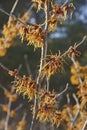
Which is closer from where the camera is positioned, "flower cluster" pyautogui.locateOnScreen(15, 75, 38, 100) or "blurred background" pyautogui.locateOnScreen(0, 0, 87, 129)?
"flower cluster" pyautogui.locateOnScreen(15, 75, 38, 100)

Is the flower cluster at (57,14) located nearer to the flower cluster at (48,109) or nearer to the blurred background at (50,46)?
the flower cluster at (48,109)

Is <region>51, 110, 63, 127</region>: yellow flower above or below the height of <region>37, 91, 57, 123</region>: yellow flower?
below

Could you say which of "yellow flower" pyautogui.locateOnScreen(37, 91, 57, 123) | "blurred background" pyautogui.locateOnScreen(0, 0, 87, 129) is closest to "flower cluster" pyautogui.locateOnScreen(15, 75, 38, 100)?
"yellow flower" pyautogui.locateOnScreen(37, 91, 57, 123)

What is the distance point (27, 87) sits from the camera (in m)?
2.12

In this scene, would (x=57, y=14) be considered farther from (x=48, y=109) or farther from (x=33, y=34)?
(x=48, y=109)

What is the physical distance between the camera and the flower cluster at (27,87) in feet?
6.90

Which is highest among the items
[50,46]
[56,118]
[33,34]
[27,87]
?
[50,46]

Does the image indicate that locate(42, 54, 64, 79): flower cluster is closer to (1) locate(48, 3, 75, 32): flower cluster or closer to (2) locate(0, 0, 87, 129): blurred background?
(1) locate(48, 3, 75, 32): flower cluster

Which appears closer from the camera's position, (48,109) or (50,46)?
(48,109)

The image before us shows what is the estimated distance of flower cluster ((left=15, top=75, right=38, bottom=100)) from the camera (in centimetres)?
210

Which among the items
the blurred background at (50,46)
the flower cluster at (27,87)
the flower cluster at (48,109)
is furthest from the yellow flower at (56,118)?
the blurred background at (50,46)

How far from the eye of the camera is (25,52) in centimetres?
1464

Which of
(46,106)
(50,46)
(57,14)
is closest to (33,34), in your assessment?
(57,14)

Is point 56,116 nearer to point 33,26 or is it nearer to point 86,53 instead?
point 33,26
